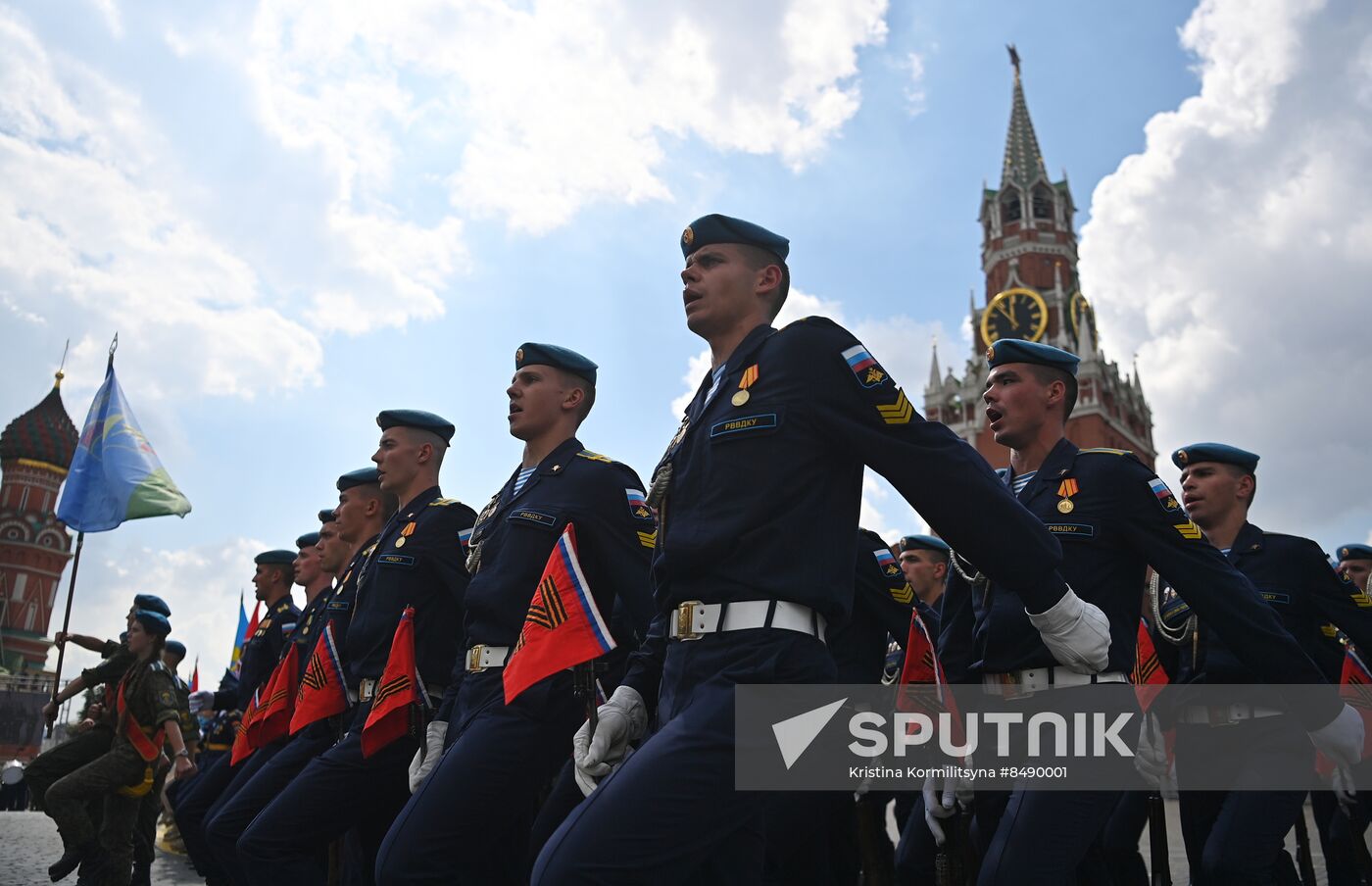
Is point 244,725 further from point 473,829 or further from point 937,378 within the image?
point 937,378

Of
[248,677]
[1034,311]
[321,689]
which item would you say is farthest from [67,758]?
[1034,311]

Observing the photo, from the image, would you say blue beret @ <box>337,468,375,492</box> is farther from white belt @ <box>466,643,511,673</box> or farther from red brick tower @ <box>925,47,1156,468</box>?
red brick tower @ <box>925,47,1156,468</box>

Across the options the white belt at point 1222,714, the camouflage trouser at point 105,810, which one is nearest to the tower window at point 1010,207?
the camouflage trouser at point 105,810

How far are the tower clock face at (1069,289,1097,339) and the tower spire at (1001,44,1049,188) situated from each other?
342 inches

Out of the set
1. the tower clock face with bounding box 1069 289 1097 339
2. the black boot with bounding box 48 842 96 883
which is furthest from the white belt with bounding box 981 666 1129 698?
the tower clock face with bounding box 1069 289 1097 339

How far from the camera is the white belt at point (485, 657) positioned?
4438mm

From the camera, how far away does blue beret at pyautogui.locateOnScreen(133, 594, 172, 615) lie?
9734mm

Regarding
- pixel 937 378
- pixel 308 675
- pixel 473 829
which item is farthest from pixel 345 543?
pixel 937 378

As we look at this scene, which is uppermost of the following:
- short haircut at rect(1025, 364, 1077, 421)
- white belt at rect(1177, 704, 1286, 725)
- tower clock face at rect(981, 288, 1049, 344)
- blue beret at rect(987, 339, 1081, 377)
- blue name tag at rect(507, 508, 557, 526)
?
tower clock face at rect(981, 288, 1049, 344)

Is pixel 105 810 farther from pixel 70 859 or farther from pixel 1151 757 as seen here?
pixel 1151 757

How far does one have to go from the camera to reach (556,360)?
548 cm

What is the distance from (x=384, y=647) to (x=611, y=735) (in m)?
2.63

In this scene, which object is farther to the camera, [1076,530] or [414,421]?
[414,421]

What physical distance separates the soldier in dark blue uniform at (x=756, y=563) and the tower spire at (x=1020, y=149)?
7049cm
